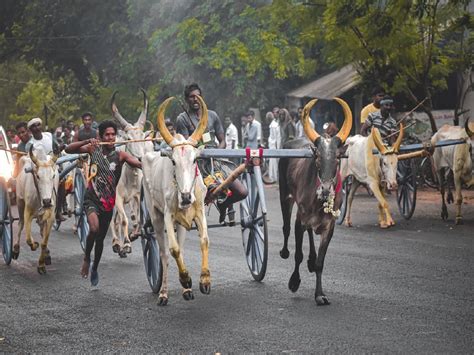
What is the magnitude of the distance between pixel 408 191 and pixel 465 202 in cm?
331

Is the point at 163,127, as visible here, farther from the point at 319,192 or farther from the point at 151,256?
the point at 151,256

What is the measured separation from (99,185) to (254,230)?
6.24 ft

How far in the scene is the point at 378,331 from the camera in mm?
8023

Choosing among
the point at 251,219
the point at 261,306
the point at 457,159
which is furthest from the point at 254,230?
the point at 457,159

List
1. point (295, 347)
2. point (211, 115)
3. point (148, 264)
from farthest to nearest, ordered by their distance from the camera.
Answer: point (211, 115) → point (148, 264) → point (295, 347)

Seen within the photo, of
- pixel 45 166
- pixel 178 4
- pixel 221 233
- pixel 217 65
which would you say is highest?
pixel 178 4

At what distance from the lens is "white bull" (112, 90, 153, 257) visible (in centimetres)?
1357

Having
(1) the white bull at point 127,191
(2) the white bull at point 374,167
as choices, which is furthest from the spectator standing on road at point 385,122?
(1) the white bull at point 127,191

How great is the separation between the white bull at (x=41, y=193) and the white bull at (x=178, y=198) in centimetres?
280

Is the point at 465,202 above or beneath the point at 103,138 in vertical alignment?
beneath

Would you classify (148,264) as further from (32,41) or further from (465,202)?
(32,41)

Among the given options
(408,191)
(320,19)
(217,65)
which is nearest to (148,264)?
(408,191)

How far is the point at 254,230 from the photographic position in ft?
37.3

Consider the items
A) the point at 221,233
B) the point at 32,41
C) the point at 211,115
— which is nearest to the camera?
the point at 211,115
